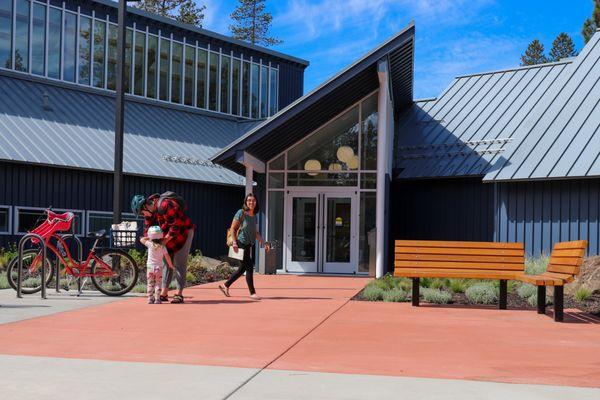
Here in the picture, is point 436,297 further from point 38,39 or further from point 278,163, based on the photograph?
point 38,39

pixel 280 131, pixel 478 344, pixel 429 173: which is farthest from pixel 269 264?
pixel 478 344

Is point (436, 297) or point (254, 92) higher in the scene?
point (254, 92)

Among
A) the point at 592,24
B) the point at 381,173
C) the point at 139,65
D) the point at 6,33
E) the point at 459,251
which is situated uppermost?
the point at 592,24

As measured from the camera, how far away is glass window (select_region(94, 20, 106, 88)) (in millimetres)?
27391

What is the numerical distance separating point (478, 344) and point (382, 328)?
1.48m

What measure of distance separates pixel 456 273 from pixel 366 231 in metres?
7.96

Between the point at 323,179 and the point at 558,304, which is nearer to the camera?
the point at 558,304

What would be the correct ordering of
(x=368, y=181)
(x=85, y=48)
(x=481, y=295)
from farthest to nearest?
(x=85, y=48)
(x=368, y=181)
(x=481, y=295)

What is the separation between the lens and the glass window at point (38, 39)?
25.1 m

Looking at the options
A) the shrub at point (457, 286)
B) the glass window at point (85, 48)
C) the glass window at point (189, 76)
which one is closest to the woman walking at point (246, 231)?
the shrub at point (457, 286)

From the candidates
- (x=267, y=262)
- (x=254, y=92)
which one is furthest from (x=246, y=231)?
(x=254, y=92)

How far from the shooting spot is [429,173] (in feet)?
73.0

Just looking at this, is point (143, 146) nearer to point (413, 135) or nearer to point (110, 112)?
point (110, 112)

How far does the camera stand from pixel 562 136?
765 inches
